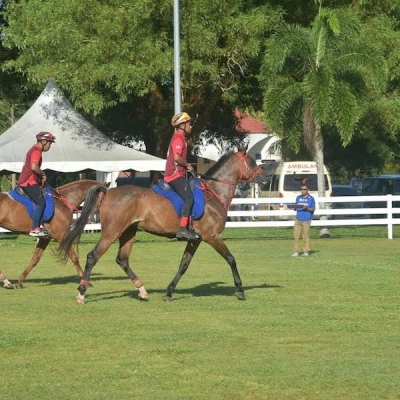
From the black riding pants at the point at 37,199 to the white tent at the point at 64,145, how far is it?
14.5 metres

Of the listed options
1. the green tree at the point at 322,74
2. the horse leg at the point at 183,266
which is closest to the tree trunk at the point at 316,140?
the green tree at the point at 322,74

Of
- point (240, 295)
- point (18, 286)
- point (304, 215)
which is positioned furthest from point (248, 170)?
point (304, 215)

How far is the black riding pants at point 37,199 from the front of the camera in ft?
61.8

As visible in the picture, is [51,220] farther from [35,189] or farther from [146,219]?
[146,219]

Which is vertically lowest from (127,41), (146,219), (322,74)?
(146,219)

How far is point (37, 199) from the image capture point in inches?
742

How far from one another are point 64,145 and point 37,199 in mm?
16611

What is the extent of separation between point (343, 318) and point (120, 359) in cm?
401

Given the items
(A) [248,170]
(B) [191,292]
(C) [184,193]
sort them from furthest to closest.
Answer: (B) [191,292] < (A) [248,170] < (C) [184,193]

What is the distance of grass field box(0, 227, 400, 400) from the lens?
32.2 ft

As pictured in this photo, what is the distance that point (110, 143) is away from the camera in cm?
3594

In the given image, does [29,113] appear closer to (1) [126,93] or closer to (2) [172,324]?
(1) [126,93]

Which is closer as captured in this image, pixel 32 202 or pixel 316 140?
pixel 32 202

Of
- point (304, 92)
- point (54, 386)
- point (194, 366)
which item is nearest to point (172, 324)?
point (194, 366)
